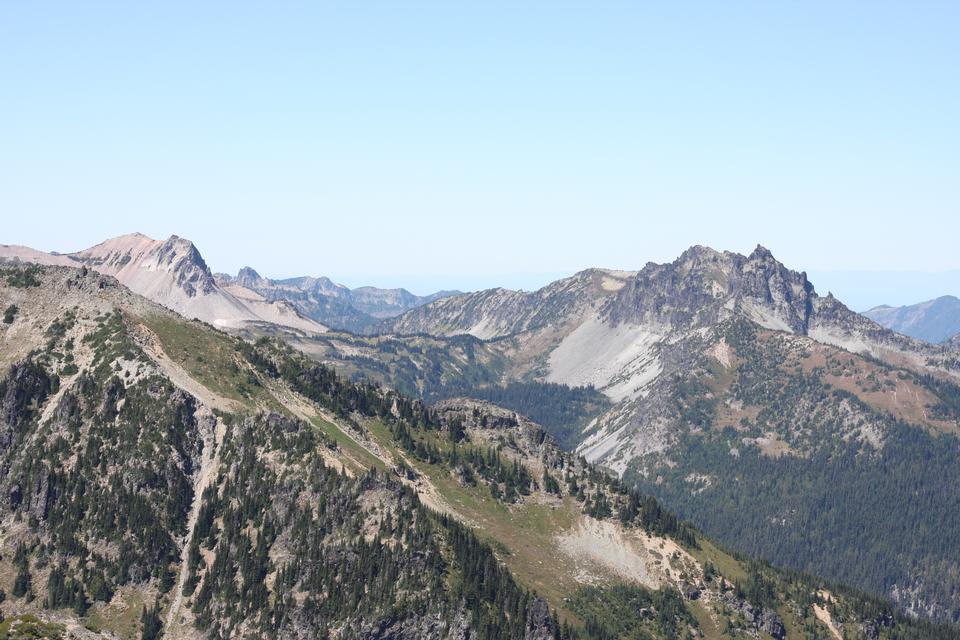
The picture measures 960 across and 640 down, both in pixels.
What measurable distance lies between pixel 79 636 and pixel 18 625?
31.9 ft

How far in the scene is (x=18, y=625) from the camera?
130 meters

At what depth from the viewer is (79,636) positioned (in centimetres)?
13712
